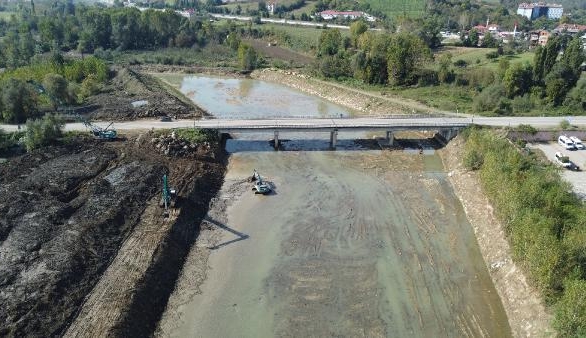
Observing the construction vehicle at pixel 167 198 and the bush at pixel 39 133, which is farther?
the bush at pixel 39 133

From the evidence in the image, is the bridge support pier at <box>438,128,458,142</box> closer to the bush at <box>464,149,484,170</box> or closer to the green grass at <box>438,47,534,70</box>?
the bush at <box>464,149,484,170</box>

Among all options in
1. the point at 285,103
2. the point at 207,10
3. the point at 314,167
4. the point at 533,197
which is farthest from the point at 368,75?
the point at 207,10

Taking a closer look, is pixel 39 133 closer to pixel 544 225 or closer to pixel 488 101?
pixel 544 225

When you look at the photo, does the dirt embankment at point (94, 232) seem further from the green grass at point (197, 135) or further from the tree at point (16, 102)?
the tree at point (16, 102)

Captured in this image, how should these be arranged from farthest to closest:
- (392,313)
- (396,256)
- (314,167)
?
1. (314,167)
2. (396,256)
3. (392,313)

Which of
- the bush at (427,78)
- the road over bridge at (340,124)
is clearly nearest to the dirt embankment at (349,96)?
the road over bridge at (340,124)

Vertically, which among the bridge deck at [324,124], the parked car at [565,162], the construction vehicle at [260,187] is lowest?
the construction vehicle at [260,187]

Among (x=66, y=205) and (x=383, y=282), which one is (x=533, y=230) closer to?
(x=383, y=282)
